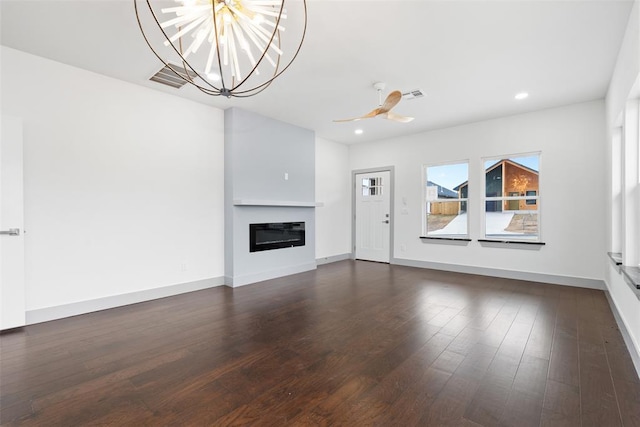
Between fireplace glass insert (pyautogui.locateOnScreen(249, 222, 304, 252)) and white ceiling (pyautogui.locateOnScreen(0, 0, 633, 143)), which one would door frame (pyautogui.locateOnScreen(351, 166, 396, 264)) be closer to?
fireplace glass insert (pyautogui.locateOnScreen(249, 222, 304, 252))

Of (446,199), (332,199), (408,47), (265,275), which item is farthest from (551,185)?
(265,275)

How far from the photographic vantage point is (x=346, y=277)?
5.32 m

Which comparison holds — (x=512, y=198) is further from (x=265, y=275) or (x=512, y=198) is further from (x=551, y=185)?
(x=265, y=275)

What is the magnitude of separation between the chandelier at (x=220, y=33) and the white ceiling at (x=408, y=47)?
186 millimetres

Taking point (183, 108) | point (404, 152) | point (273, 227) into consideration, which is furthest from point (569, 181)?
point (183, 108)

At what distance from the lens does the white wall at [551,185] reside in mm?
4453

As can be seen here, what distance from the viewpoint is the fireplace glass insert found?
16.4ft

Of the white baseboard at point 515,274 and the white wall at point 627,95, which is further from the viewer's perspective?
the white baseboard at point 515,274

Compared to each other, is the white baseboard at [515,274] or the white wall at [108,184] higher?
the white wall at [108,184]

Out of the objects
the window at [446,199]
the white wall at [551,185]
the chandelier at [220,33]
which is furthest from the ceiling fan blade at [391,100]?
the window at [446,199]

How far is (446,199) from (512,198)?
1145mm

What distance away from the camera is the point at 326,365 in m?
2.31

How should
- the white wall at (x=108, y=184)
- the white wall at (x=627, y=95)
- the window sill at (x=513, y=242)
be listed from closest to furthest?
1. the white wall at (x=627, y=95)
2. the white wall at (x=108, y=184)
3. the window sill at (x=513, y=242)

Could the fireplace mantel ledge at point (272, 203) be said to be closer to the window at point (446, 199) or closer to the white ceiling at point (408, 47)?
the white ceiling at point (408, 47)
